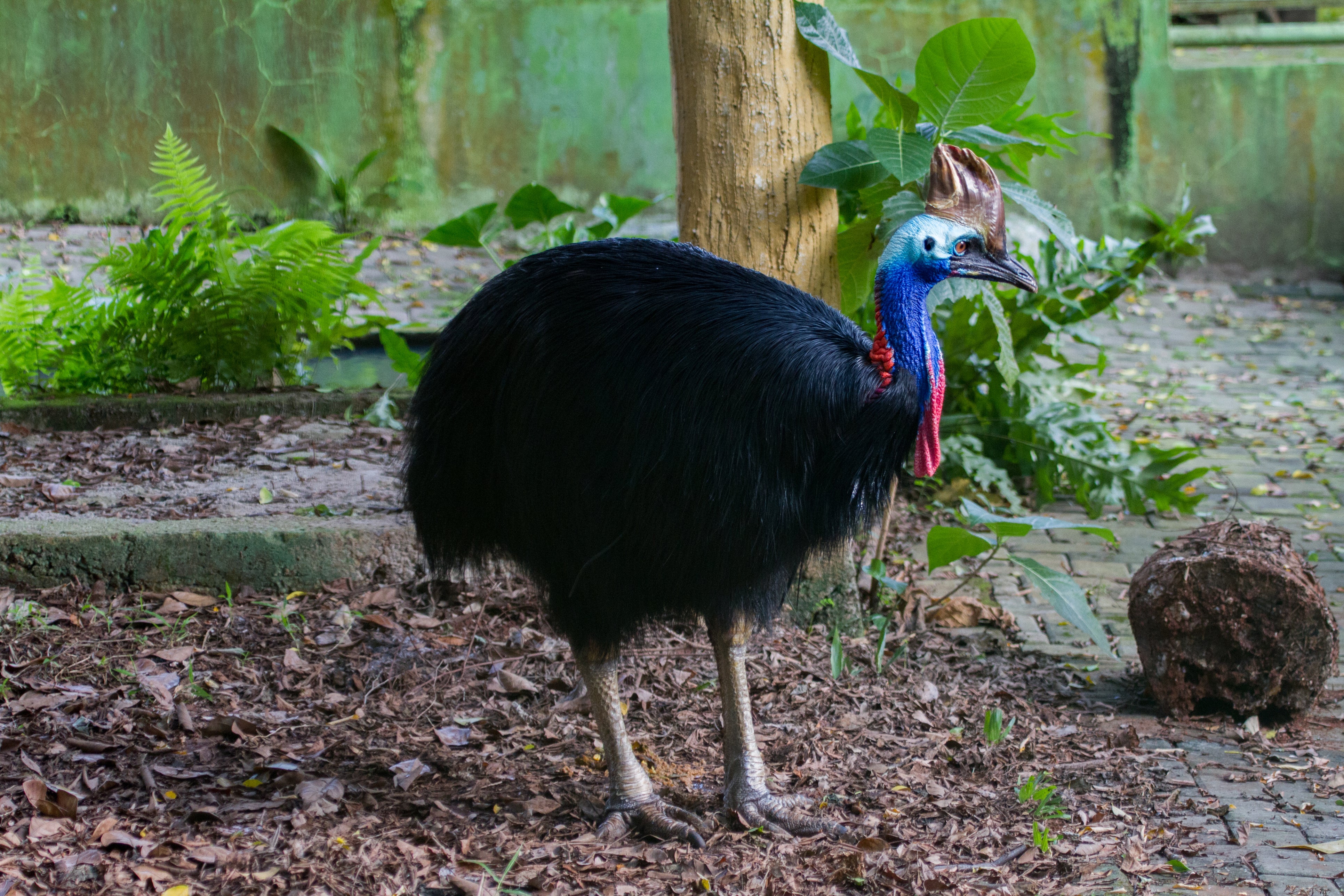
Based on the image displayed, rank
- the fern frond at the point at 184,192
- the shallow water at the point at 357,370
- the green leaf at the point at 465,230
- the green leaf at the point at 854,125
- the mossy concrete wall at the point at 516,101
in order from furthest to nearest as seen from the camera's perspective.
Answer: the mossy concrete wall at the point at 516,101 → the shallow water at the point at 357,370 → the fern frond at the point at 184,192 → the green leaf at the point at 854,125 → the green leaf at the point at 465,230

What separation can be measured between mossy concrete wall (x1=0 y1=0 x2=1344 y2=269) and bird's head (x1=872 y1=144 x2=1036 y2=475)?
6726 mm

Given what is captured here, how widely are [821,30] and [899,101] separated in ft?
1.09

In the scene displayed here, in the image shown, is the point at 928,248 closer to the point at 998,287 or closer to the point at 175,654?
the point at 175,654

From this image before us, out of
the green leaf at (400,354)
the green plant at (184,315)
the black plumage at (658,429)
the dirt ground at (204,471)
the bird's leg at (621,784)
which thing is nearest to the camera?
the black plumage at (658,429)

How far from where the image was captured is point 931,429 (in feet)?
8.63

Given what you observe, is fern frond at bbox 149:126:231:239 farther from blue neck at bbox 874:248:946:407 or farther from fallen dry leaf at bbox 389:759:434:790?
blue neck at bbox 874:248:946:407

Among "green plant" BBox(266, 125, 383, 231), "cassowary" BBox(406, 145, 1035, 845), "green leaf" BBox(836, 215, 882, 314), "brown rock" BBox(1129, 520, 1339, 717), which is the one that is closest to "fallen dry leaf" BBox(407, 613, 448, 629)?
"cassowary" BBox(406, 145, 1035, 845)

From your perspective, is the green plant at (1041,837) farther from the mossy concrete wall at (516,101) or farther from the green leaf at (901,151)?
the mossy concrete wall at (516,101)

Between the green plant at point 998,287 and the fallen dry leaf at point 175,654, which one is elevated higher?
the green plant at point 998,287

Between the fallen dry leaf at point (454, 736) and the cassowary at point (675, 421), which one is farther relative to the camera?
the fallen dry leaf at point (454, 736)

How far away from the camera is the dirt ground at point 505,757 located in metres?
2.67

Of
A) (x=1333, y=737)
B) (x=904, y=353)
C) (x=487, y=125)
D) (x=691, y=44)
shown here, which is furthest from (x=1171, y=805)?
(x=487, y=125)

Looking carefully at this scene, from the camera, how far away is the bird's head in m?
2.61

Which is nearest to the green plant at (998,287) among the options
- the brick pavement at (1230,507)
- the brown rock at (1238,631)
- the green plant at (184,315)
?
the brick pavement at (1230,507)
